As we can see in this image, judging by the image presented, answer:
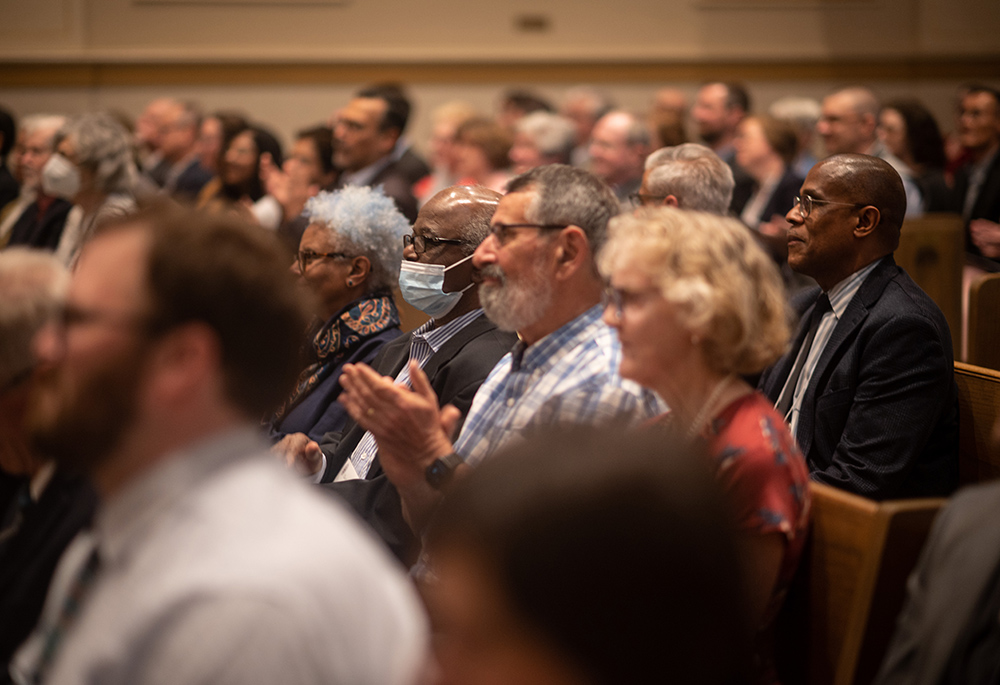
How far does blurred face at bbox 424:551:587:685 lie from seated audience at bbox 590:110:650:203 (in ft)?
16.0

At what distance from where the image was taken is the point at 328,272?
10.5 ft

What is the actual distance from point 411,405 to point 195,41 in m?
7.74

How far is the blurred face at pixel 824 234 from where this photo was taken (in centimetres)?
280

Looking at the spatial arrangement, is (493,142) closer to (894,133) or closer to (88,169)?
(88,169)

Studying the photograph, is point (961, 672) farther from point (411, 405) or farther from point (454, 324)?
point (454, 324)

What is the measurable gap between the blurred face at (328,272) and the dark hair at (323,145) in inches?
90.8

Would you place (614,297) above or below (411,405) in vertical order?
above

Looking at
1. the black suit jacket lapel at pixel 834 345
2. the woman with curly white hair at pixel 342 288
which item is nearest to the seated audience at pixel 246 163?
the woman with curly white hair at pixel 342 288

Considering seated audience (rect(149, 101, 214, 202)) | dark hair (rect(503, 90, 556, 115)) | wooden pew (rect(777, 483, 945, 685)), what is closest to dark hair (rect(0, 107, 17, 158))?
seated audience (rect(149, 101, 214, 202))

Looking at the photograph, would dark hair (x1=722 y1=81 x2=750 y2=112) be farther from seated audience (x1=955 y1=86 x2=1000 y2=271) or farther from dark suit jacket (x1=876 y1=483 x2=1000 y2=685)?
dark suit jacket (x1=876 y1=483 x2=1000 y2=685)

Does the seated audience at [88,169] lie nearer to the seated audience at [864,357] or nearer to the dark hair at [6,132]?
the dark hair at [6,132]

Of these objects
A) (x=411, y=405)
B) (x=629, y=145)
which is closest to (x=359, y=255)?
(x=411, y=405)

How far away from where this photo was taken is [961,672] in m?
1.40

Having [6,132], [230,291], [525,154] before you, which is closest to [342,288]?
[230,291]
